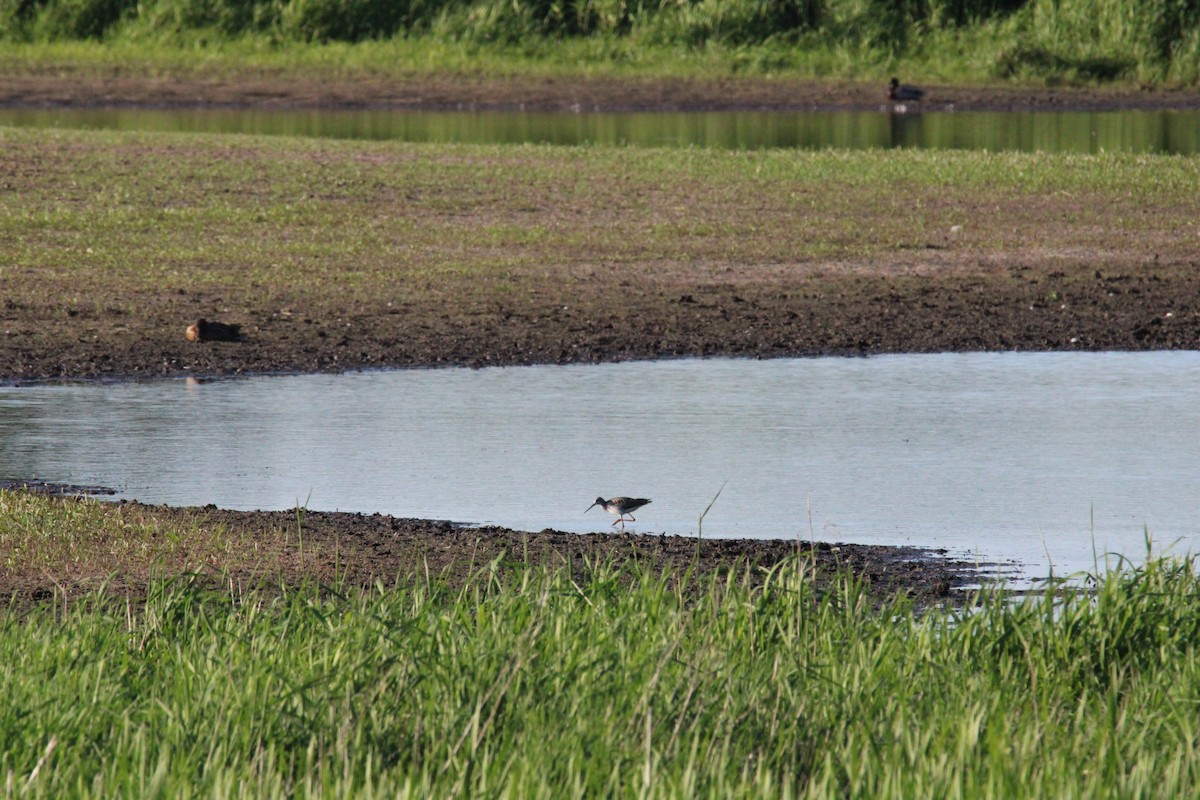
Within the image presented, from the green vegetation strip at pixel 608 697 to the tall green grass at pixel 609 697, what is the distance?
0.04 ft

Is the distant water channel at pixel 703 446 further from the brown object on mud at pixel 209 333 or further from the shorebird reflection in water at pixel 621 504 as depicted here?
the brown object on mud at pixel 209 333

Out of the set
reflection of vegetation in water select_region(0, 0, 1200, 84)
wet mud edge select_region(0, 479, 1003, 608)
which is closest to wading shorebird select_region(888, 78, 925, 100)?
reflection of vegetation in water select_region(0, 0, 1200, 84)

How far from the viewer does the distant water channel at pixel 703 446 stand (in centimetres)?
873

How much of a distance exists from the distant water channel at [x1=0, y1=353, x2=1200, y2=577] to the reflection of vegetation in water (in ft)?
85.9

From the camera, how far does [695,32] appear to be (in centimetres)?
3947

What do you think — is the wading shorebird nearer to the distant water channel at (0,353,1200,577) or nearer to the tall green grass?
the distant water channel at (0,353,1200,577)

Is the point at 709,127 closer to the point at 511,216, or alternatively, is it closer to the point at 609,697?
the point at 511,216

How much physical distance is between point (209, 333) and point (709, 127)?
18.7m

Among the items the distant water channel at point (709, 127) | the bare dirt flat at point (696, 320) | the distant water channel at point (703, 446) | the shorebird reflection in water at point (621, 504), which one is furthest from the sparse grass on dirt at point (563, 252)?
the shorebird reflection in water at point (621, 504)

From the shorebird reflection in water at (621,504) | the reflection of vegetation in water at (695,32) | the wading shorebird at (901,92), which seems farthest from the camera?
the reflection of vegetation in water at (695,32)

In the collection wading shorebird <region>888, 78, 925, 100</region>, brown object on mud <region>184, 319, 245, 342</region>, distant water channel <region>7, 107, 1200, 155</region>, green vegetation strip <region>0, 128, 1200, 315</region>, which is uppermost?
brown object on mud <region>184, 319, 245, 342</region>

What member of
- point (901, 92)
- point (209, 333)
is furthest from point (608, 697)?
point (901, 92)

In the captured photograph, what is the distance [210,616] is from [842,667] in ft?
6.91

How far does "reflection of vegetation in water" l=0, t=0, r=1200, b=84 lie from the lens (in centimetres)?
3800
